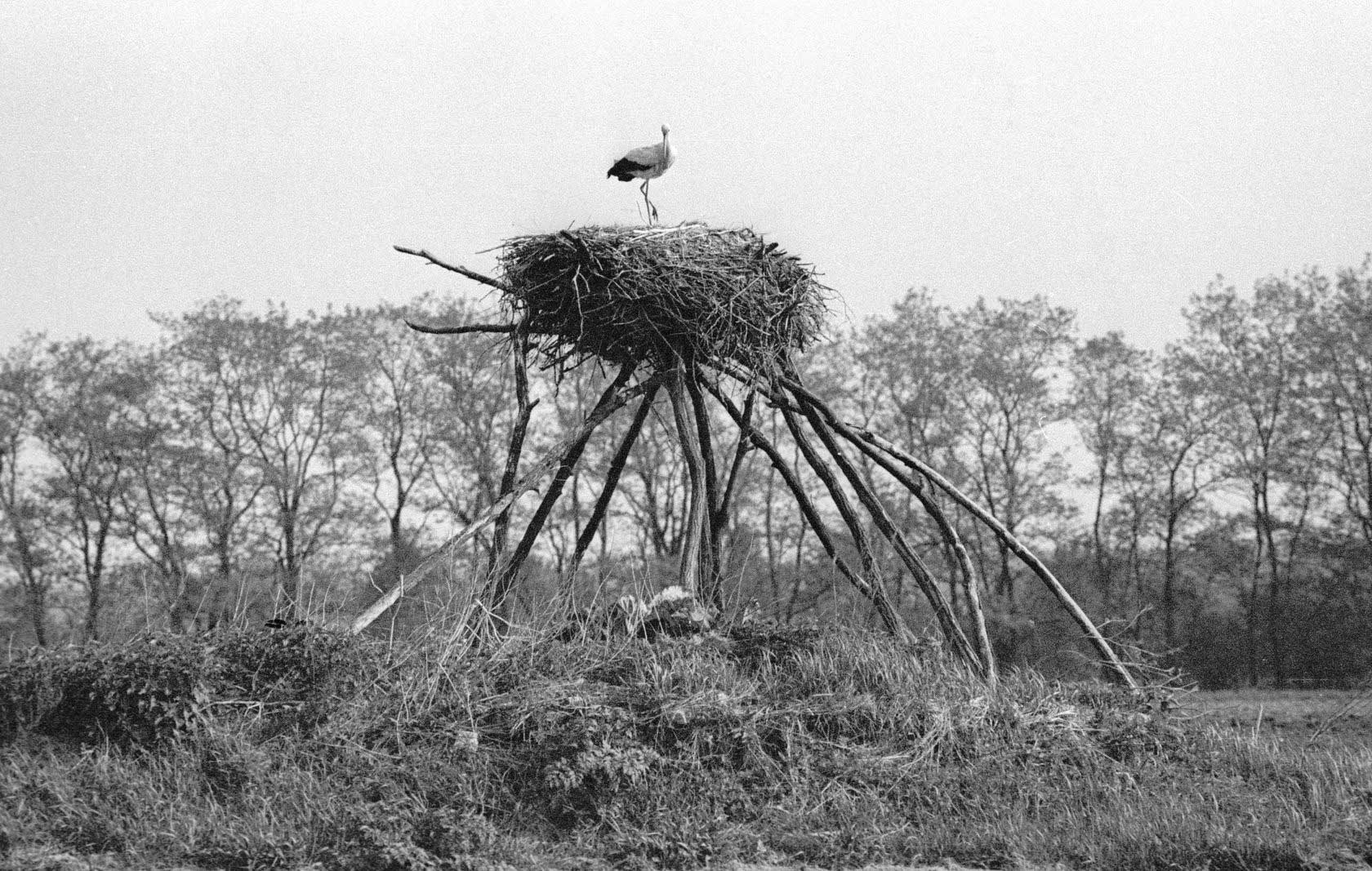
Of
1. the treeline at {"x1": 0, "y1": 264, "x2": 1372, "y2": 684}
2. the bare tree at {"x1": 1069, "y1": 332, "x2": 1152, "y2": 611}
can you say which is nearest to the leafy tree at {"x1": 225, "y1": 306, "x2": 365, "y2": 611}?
the treeline at {"x1": 0, "y1": 264, "x2": 1372, "y2": 684}

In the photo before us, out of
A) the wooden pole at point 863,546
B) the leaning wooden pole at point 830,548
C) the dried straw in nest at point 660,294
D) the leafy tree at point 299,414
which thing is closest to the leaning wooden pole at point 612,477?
the dried straw in nest at point 660,294

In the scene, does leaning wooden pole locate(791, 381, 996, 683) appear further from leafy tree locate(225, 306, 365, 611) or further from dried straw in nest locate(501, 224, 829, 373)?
leafy tree locate(225, 306, 365, 611)

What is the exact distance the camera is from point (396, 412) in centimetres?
2938

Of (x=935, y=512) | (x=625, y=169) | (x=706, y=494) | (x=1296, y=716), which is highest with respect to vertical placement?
(x=625, y=169)

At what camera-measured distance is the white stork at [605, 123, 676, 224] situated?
328 inches

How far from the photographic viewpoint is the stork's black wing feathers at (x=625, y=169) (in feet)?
27.3

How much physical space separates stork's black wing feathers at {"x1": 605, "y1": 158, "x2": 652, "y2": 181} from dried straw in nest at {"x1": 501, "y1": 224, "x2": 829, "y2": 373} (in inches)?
31.7

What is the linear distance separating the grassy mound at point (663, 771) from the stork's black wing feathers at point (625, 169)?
11.0ft

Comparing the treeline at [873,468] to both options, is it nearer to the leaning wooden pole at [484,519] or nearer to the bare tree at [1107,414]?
the bare tree at [1107,414]

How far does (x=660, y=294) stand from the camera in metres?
7.46

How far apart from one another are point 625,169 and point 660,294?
1.37 meters

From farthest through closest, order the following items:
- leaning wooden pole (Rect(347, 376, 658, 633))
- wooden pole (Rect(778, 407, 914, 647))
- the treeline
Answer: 1. the treeline
2. wooden pole (Rect(778, 407, 914, 647))
3. leaning wooden pole (Rect(347, 376, 658, 633))

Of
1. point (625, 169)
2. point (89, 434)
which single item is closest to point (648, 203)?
point (625, 169)

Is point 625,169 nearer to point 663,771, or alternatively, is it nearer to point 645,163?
point 645,163
